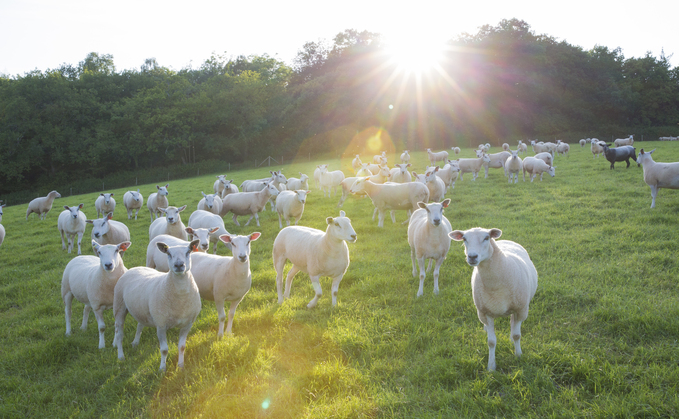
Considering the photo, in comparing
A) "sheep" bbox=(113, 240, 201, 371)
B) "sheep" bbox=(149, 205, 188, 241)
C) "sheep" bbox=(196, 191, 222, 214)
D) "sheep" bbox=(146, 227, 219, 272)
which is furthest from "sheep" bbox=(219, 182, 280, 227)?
"sheep" bbox=(113, 240, 201, 371)

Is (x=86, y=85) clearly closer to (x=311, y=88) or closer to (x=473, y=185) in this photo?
(x=311, y=88)

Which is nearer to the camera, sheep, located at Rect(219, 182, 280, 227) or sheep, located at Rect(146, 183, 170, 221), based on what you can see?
sheep, located at Rect(219, 182, 280, 227)

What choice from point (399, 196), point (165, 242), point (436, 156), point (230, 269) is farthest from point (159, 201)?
point (436, 156)

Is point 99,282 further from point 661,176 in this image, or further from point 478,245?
point 661,176

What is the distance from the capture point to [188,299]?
4.87 m

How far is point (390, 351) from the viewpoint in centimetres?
496

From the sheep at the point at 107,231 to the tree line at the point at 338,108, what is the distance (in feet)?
128

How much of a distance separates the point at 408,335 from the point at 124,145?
49520mm

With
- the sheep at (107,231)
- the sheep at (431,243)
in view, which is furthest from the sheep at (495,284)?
the sheep at (107,231)

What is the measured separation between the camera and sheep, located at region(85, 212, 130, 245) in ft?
30.9

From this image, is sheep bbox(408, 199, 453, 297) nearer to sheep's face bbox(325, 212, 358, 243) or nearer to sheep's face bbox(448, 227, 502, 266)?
sheep's face bbox(325, 212, 358, 243)

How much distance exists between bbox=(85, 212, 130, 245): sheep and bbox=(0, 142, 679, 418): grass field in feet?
4.96

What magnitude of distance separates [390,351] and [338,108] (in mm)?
45267

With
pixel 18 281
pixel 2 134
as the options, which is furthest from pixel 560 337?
pixel 2 134
